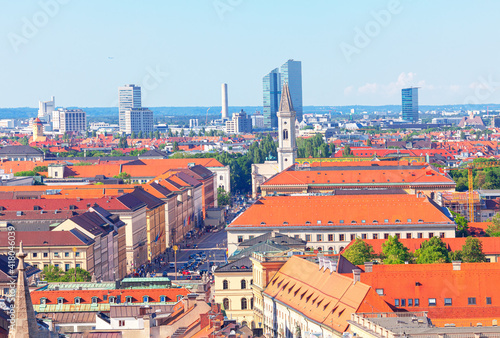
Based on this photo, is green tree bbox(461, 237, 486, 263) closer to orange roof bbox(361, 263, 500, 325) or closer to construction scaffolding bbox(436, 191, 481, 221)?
orange roof bbox(361, 263, 500, 325)

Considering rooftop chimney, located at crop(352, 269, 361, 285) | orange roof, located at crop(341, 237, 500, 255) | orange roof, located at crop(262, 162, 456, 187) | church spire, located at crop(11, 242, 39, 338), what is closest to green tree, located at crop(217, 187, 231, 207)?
orange roof, located at crop(262, 162, 456, 187)

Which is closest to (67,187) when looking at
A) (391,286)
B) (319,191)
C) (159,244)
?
(159,244)

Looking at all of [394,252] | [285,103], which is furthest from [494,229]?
Answer: [285,103]

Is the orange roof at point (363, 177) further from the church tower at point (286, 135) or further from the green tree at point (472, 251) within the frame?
the green tree at point (472, 251)

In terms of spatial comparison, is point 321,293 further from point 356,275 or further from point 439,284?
point 439,284

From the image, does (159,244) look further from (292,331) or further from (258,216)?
(292,331)

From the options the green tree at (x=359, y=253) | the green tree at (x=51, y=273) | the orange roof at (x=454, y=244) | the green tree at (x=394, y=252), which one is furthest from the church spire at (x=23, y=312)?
the orange roof at (x=454, y=244)
